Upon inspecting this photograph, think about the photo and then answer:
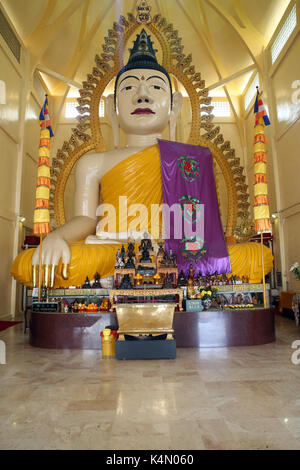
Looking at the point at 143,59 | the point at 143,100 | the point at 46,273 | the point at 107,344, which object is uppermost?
the point at 143,59

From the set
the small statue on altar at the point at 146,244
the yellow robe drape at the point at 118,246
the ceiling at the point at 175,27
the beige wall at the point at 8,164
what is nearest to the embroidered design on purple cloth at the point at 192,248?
the yellow robe drape at the point at 118,246

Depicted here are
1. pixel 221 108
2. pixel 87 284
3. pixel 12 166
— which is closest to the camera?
pixel 87 284

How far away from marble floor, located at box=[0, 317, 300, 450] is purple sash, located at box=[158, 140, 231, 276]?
1810mm

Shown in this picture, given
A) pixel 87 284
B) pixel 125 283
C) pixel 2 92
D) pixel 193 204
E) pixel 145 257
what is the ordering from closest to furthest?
1. pixel 125 283
2. pixel 87 284
3. pixel 145 257
4. pixel 193 204
5. pixel 2 92

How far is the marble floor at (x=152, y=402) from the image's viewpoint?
5.37ft

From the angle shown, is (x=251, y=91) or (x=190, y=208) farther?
(x=251, y=91)

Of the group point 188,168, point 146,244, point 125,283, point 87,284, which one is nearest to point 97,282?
point 87,284

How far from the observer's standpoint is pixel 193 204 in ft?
18.0

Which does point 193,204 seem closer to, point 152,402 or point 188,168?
point 188,168

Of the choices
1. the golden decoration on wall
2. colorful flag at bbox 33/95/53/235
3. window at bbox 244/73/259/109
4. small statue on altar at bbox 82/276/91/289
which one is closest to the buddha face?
the golden decoration on wall

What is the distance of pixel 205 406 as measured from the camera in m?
2.05

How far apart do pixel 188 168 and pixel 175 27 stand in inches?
253

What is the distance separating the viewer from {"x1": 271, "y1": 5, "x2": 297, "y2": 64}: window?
7.10 metres
